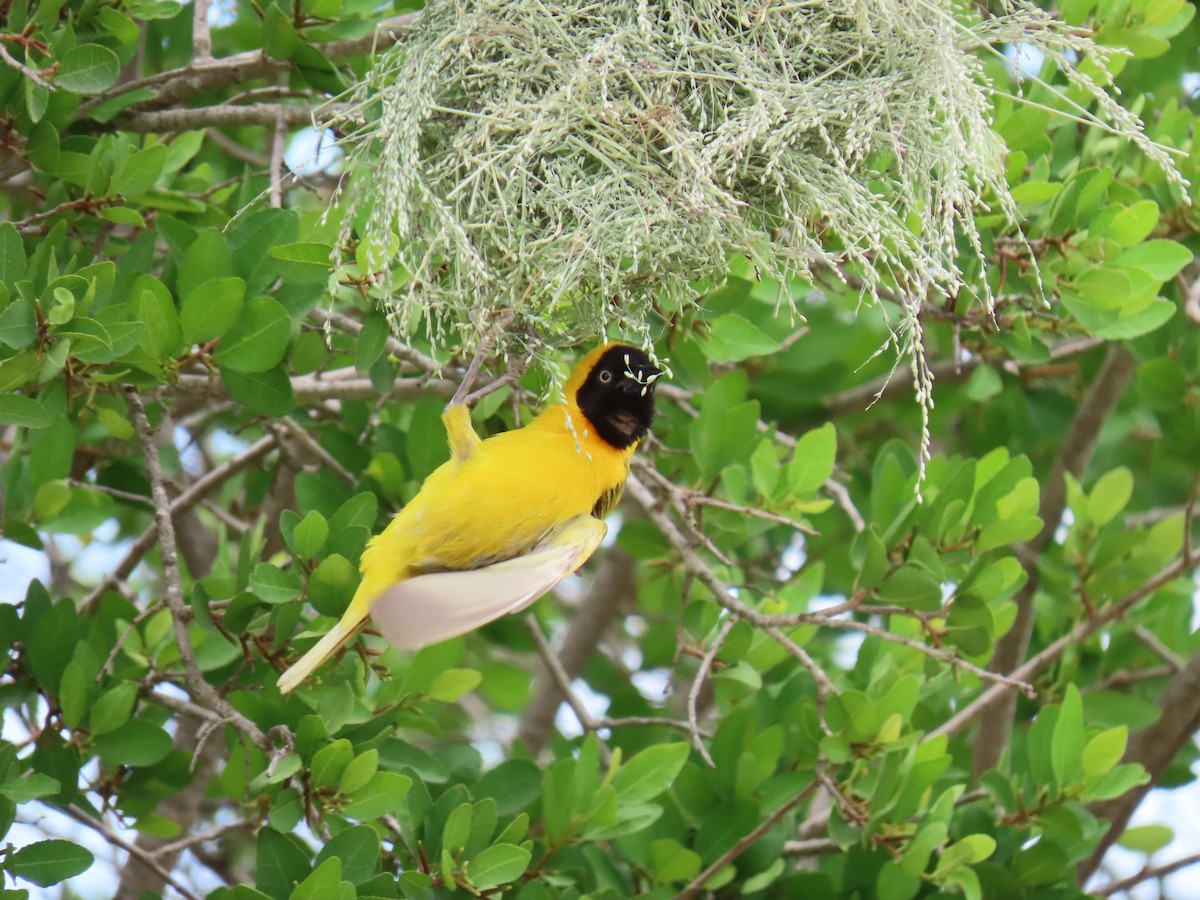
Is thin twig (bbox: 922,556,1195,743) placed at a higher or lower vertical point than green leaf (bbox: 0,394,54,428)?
lower

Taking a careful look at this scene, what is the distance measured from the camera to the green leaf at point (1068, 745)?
8.30ft

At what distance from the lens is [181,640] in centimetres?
214

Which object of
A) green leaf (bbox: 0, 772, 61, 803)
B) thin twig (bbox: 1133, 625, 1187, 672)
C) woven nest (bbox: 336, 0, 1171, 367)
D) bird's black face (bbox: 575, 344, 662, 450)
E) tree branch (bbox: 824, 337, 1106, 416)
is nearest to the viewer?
woven nest (bbox: 336, 0, 1171, 367)

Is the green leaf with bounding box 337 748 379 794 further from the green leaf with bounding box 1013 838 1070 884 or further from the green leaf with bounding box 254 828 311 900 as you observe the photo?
the green leaf with bounding box 1013 838 1070 884

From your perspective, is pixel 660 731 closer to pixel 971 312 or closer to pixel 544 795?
pixel 544 795

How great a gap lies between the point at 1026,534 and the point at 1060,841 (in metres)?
0.59

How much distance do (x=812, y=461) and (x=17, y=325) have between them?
148 cm

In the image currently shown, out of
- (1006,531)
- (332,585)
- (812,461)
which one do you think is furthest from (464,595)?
(1006,531)

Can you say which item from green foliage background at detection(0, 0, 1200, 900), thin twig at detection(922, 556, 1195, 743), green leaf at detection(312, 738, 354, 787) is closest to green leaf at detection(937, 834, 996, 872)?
green foliage background at detection(0, 0, 1200, 900)

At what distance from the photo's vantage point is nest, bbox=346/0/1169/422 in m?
1.81

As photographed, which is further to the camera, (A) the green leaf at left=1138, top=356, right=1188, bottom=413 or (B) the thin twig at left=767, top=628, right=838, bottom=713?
(A) the green leaf at left=1138, top=356, right=1188, bottom=413

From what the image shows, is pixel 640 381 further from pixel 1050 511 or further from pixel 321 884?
pixel 1050 511

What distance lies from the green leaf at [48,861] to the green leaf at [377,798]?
42 cm

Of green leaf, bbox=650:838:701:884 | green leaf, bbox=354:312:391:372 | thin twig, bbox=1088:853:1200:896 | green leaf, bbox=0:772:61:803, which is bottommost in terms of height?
thin twig, bbox=1088:853:1200:896
